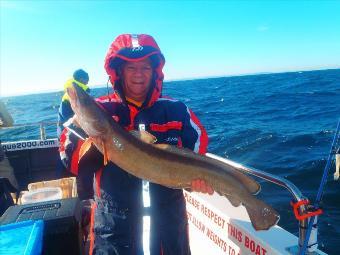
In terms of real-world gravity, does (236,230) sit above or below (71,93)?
below

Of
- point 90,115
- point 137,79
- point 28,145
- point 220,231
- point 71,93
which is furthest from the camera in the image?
point 28,145

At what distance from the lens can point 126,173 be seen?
323cm

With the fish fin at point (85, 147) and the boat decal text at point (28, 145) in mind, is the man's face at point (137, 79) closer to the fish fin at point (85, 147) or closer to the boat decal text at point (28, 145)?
the fish fin at point (85, 147)

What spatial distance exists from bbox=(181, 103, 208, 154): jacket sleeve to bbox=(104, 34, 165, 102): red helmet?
431 mm

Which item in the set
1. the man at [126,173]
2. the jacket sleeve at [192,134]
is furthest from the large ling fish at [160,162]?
the jacket sleeve at [192,134]

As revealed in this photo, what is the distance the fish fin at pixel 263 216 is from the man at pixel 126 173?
447 millimetres

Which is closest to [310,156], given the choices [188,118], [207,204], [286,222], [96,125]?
[286,222]

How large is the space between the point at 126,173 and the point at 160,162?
0.38 meters

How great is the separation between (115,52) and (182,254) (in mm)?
2203

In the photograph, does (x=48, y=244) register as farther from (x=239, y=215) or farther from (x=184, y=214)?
(x=239, y=215)

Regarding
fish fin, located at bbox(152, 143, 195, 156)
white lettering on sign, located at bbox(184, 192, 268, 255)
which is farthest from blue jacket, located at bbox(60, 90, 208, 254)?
white lettering on sign, located at bbox(184, 192, 268, 255)

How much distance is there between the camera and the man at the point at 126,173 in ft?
10.3

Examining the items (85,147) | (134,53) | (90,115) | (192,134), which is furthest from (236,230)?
(134,53)

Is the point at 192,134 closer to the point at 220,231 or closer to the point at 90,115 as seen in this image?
the point at 90,115
